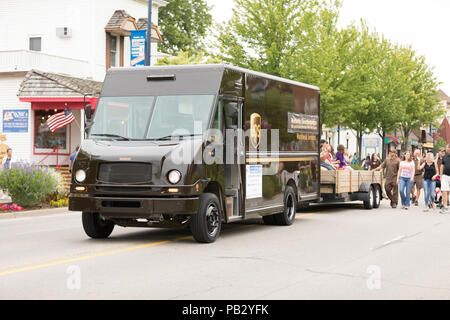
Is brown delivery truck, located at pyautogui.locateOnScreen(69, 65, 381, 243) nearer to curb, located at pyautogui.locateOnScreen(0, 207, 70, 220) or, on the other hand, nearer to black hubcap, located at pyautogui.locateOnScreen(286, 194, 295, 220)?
black hubcap, located at pyautogui.locateOnScreen(286, 194, 295, 220)

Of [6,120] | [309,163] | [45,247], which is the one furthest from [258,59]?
[45,247]

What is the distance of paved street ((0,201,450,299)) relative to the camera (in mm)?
7422

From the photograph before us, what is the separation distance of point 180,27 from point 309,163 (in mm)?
44699

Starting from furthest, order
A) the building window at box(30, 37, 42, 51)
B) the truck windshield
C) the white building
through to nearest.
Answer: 1. the building window at box(30, 37, 42, 51)
2. the white building
3. the truck windshield

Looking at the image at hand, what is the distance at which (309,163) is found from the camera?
644 inches

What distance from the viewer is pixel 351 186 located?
789 inches

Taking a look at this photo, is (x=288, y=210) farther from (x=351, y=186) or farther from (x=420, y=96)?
(x=420, y=96)

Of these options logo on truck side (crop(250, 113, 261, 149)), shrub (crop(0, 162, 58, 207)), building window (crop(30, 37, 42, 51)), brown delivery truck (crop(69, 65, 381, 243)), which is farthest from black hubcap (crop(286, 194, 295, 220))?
building window (crop(30, 37, 42, 51))

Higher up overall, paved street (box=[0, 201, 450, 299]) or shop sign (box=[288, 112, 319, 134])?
shop sign (box=[288, 112, 319, 134])

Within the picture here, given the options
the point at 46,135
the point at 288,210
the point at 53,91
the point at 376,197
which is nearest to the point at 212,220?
the point at 288,210

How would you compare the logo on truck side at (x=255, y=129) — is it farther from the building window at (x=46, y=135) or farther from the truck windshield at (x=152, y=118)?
the building window at (x=46, y=135)

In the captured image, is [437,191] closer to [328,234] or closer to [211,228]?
[328,234]

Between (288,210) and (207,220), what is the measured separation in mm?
4119

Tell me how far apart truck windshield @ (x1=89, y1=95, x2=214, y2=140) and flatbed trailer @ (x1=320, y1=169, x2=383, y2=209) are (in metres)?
7.96
